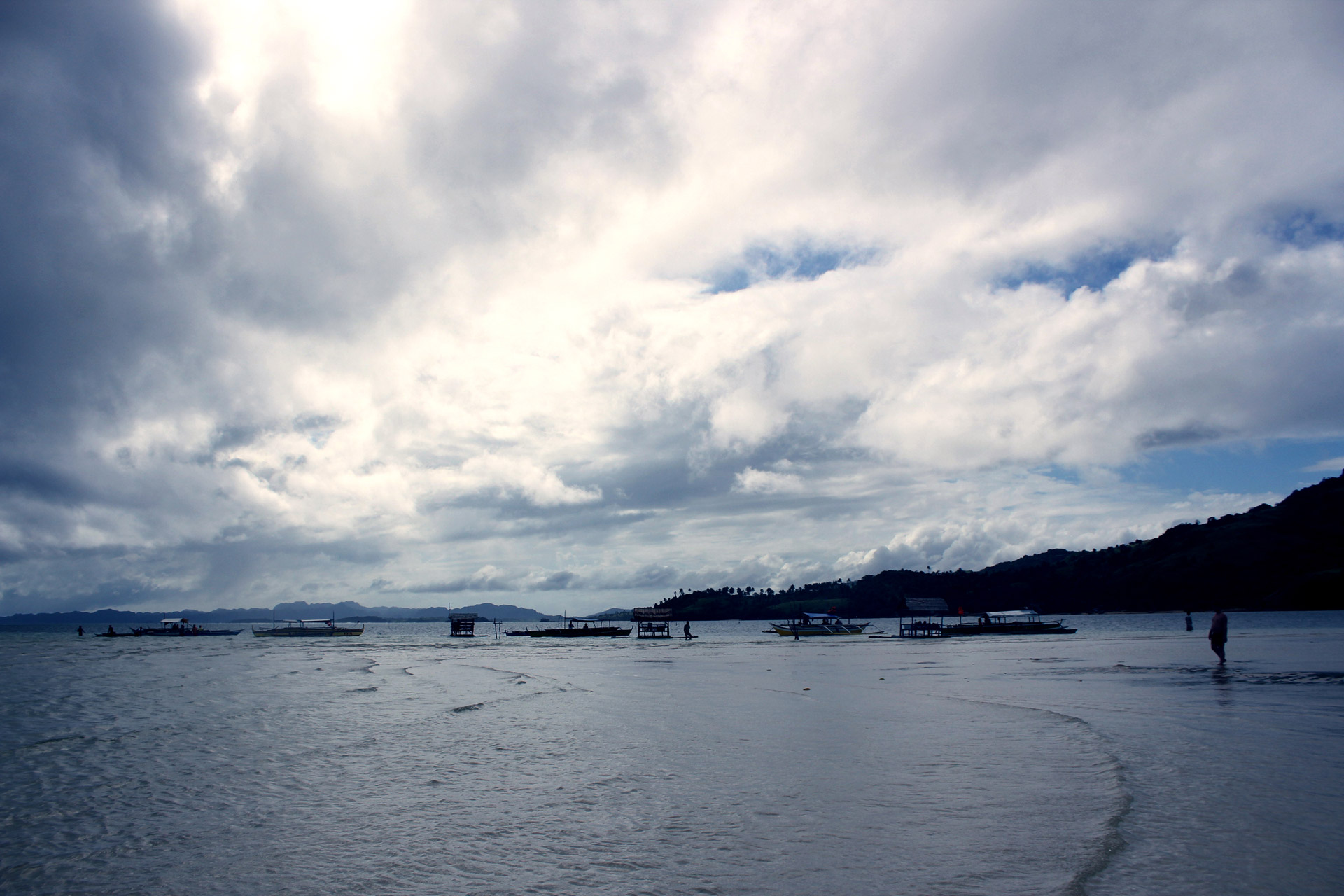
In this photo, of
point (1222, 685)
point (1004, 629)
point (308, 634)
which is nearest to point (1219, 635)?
point (1222, 685)

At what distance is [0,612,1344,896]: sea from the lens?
9.02 meters

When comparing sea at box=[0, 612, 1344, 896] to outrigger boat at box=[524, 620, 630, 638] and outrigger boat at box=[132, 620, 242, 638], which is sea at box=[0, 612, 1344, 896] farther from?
outrigger boat at box=[132, 620, 242, 638]

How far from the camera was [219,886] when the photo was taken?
30.7 ft

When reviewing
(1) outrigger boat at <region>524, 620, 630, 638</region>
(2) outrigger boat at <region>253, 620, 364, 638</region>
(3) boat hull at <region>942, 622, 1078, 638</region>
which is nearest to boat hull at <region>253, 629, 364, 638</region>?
(2) outrigger boat at <region>253, 620, 364, 638</region>

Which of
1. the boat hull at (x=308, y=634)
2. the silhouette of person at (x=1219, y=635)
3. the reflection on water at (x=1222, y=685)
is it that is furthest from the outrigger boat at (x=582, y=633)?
the reflection on water at (x=1222, y=685)

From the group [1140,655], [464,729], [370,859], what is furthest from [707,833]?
[1140,655]

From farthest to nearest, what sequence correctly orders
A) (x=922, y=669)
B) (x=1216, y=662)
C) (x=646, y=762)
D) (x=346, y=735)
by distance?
(x=922, y=669)
(x=1216, y=662)
(x=346, y=735)
(x=646, y=762)

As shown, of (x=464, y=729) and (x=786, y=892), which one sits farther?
(x=464, y=729)

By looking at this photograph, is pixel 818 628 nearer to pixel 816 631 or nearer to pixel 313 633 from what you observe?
pixel 816 631

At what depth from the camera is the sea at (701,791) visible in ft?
29.6

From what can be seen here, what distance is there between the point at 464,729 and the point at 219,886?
12.5m

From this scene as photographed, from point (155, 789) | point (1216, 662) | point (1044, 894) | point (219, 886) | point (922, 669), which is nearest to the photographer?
point (1044, 894)

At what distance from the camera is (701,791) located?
1327 centimetres

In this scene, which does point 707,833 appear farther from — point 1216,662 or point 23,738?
point 1216,662
